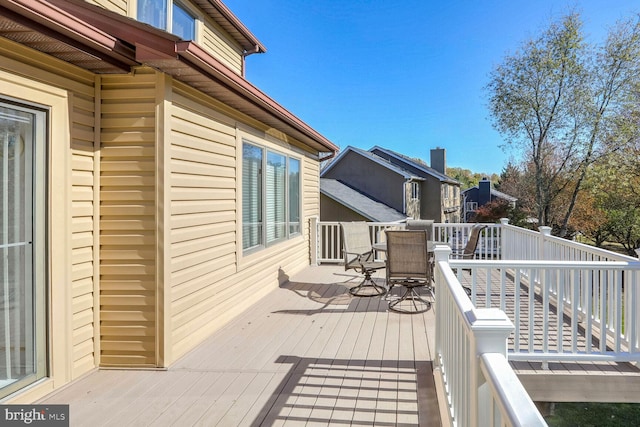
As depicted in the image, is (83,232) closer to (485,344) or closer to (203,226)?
(203,226)

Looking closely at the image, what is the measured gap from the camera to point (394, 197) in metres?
20.1

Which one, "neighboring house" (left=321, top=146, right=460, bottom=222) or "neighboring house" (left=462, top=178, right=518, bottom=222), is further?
"neighboring house" (left=462, top=178, right=518, bottom=222)

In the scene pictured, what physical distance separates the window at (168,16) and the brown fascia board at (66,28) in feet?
5.95

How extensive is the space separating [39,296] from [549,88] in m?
14.3

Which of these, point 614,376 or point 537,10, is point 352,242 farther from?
point 537,10

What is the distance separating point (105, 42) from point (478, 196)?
37008 millimetres

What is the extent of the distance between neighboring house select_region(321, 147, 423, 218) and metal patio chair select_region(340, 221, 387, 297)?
13.3 metres

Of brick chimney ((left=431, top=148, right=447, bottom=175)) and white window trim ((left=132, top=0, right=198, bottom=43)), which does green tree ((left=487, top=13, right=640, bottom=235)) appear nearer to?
white window trim ((left=132, top=0, right=198, bottom=43))

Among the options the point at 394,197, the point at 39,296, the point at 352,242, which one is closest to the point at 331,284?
the point at 352,242

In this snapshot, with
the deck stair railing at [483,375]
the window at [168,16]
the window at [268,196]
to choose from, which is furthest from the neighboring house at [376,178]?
the deck stair railing at [483,375]

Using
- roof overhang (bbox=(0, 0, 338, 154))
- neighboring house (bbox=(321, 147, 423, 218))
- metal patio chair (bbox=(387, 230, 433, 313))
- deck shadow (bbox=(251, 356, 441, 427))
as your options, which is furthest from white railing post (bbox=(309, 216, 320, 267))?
neighboring house (bbox=(321, 147, 423, 218))

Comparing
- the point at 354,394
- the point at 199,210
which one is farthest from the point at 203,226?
the point at 354,394

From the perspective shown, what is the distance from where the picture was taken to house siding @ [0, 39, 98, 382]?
2781mm

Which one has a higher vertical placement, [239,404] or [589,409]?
[239,404]
